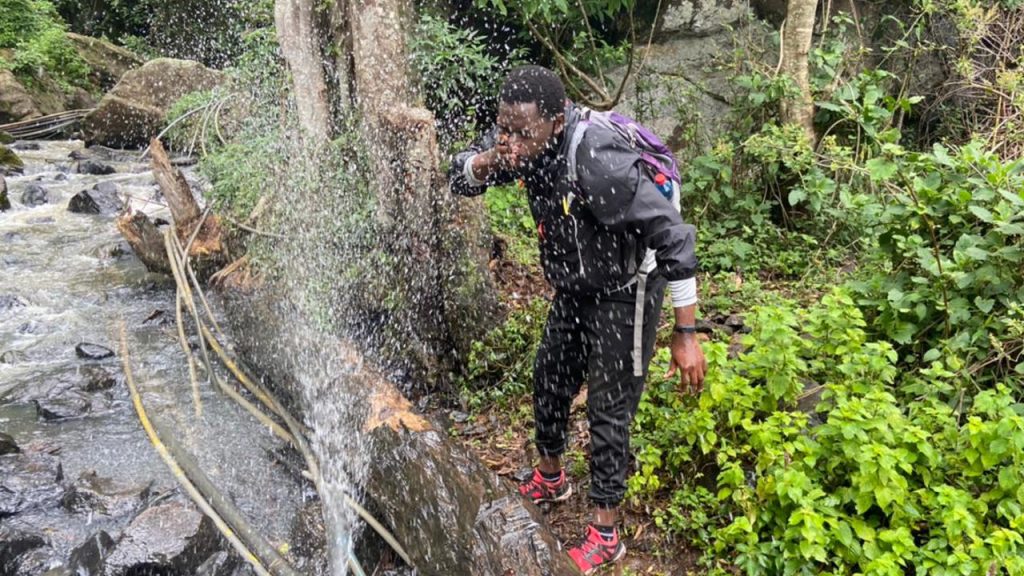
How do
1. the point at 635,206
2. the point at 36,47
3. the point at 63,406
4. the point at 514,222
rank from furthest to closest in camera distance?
1. the point at 36,47
2. the point at 514,222
3. the point at 63,406
4. the point at 635,206

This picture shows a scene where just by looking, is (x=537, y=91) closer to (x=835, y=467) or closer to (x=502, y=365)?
(x=835, y=467)

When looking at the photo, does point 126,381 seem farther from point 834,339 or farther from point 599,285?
point 834,339

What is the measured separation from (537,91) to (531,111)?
84 millimetres

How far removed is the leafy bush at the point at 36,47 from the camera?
16.0 m

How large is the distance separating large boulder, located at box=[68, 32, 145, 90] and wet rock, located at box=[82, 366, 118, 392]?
14.8m

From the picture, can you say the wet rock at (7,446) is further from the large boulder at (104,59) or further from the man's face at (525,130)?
the large boulder at (104,59)

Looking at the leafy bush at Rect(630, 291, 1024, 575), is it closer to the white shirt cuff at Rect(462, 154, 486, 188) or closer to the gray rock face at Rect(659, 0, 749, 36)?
the white shirt cuff at Rect(462, 154, 486, 188)

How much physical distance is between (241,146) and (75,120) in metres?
11.1

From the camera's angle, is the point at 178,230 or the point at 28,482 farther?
the point at 178,230

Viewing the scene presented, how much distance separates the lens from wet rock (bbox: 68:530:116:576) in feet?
12.1

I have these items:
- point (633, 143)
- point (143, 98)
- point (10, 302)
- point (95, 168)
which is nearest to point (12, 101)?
point (143, 98)

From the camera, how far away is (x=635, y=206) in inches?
114

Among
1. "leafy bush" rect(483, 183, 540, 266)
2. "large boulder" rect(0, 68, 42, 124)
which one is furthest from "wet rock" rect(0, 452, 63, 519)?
"large boulder" rect(0, 68, 42, 124)

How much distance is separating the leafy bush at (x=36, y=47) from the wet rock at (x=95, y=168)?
515cm
